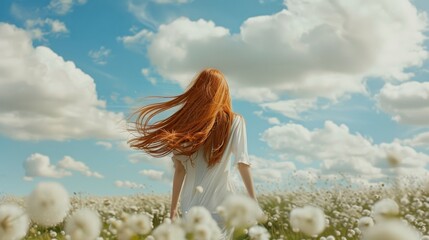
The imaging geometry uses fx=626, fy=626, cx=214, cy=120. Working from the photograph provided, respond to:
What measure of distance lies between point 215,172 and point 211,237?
283 cm

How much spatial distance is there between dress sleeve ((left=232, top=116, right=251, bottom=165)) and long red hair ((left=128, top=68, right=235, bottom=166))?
0.34 feet

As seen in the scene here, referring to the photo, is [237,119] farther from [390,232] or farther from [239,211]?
[390,232]

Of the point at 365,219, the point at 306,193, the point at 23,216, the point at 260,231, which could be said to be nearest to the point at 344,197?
the point at 306,193

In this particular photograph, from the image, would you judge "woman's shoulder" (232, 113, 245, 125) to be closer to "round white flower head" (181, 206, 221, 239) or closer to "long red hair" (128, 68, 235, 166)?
"long red hair" (128, 68, 235, 166)

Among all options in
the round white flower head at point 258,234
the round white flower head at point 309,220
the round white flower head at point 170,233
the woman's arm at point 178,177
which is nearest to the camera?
the round white flower head at point 170,233

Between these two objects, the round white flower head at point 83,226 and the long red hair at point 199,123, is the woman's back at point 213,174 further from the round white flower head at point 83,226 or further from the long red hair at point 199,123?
the round white flower head at point 83,226

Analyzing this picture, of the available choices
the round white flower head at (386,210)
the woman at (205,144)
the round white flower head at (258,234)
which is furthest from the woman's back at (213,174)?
the round white flower head at (386,210)

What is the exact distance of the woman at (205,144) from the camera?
6.13m

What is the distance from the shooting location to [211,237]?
3375mm

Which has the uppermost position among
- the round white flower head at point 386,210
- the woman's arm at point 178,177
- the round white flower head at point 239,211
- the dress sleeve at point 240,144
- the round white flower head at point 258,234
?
the dress sleeve at point 240,144

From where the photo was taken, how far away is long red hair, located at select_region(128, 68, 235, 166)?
622cm

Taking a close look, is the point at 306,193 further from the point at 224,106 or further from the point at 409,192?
the point at 224,106

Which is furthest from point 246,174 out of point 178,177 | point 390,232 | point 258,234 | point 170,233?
point 390,232

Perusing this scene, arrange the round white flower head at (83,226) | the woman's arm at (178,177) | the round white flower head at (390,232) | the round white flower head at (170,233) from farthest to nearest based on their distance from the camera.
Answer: the woman's arm at (178,177)
the round white flower head at (83,226)
the round white flower head at (170,233)
the round white flower head at (390,232)
